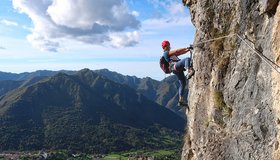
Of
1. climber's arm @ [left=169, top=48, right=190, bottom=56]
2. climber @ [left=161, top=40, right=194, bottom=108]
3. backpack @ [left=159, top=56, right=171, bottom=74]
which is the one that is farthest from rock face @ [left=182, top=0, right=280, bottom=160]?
backpack @ [left=159, top=56, right=171, bottom=74]

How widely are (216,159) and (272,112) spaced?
510 cm

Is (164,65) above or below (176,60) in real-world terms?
below

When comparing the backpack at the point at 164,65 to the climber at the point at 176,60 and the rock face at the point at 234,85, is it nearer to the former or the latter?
the climber at the point at 176,60

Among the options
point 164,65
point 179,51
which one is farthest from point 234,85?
point 164,65

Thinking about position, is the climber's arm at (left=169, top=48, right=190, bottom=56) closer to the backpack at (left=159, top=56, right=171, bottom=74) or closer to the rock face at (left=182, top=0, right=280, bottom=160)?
the rock face at (left=182, top=0, right=280, bottom=160)

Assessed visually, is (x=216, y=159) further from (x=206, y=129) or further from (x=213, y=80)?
(x=213, y=80)

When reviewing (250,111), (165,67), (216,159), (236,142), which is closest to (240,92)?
(250,111)

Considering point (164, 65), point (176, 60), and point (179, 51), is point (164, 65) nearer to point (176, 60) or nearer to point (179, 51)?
point (176, 60)

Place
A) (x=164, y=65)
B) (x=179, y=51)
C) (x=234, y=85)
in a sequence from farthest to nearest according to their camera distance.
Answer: (x=164, y=65), (x=179, y=51), (x=234, y=85)

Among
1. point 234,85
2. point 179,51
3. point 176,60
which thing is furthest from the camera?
point 176,60

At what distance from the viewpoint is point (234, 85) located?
598 inches

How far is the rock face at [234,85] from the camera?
12383 mm

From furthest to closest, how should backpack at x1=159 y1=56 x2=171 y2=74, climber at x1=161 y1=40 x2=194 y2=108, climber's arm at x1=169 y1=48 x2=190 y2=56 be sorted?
backpack at x1=159 y1=56 x2=171 y2=74 < climber at x1=161 y1=40 x2=194 y2=108 < climber's arm at x1=169 y1=48 x2=190 y2=56

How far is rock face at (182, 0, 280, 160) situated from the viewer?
12383 millimetres
